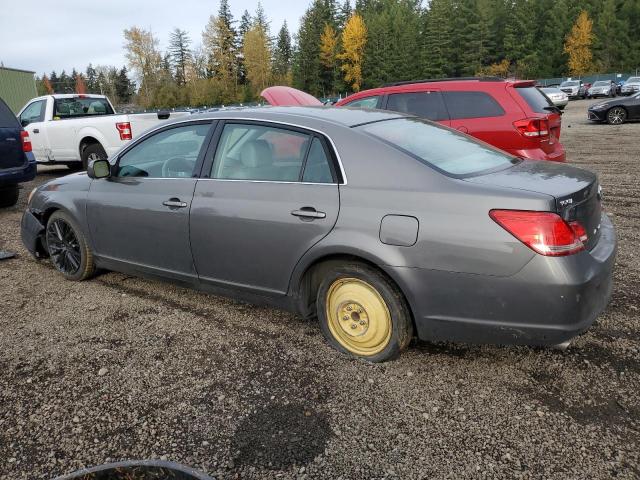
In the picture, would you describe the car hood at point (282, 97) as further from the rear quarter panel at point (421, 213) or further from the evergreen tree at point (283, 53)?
the evergreen tree at point (283, 53)

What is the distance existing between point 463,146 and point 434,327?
1.36 meters

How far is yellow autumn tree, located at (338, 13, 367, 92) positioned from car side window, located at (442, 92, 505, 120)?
74852 millimetres

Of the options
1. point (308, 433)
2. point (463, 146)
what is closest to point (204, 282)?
point (308, 433)

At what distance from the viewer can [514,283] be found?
258 centimetres

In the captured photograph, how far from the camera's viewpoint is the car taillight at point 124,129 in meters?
9.55

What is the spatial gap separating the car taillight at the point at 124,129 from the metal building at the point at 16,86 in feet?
63.5

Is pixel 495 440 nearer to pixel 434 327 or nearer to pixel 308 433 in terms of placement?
pixel 434 327

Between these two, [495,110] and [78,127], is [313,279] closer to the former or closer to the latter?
[495,110]

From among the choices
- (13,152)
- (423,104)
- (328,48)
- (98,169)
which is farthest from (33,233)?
(328,48)

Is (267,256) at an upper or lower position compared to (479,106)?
lower

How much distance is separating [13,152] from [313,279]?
6448mm

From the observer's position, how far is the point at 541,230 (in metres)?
2.54

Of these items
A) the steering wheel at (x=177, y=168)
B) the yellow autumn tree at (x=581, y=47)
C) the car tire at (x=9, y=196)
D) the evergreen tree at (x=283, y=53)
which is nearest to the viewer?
Answer: the steering wheel at (x=177, y=168)

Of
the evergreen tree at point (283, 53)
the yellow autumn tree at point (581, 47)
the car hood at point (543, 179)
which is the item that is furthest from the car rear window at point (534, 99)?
the evergreen tree at point (283, 53)
